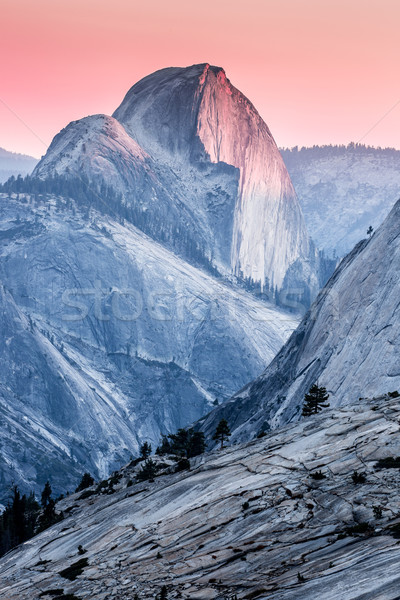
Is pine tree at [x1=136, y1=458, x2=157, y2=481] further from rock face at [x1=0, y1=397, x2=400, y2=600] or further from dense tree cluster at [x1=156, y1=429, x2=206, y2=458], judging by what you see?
rock face at [x1=0, y1=397, x2=400, y2=600]

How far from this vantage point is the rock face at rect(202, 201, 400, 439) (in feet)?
369

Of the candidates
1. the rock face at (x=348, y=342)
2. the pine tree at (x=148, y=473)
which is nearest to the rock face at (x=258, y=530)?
the pine tree at (x=148, y=473)

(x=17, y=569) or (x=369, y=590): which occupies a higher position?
(x=369, y=590)

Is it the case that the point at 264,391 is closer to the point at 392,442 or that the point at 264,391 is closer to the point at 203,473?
the point at 203,473

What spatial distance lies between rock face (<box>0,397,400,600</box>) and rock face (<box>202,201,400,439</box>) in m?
40.5

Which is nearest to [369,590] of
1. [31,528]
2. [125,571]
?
[125,571]

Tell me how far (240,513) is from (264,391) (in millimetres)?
124190

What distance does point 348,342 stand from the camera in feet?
412

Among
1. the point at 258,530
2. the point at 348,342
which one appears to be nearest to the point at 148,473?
the point at 258,530

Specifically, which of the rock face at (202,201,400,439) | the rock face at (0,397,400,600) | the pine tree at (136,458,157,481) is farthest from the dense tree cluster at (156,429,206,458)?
the rock face at (0,397,400,600)

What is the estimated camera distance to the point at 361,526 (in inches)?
1593

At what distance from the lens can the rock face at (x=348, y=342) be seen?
112 metres

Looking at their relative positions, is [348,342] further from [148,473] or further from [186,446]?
[148,473]

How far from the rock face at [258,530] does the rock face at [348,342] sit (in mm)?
40519
